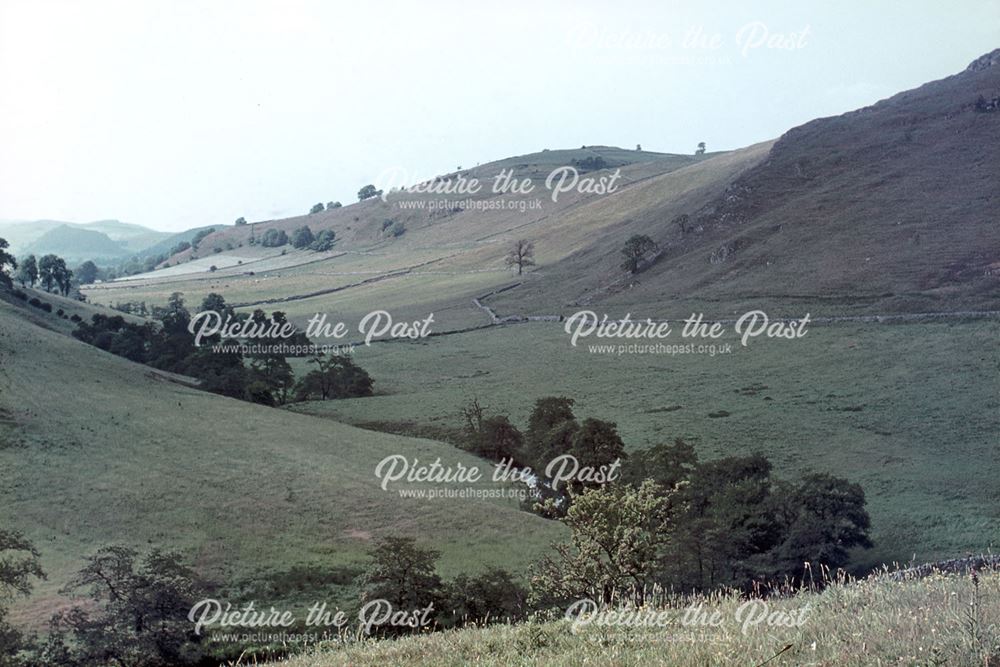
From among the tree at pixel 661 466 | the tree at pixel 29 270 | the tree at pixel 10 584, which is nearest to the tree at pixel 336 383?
the tree at pixel 661 466

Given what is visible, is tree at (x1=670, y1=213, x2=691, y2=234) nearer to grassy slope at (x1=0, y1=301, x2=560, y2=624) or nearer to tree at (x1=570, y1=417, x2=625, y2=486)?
grassy slope at (x1=0, y1=301, x2=560, y2=624)

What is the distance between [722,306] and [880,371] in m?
35.3

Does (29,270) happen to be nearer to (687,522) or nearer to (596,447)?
(596,447)

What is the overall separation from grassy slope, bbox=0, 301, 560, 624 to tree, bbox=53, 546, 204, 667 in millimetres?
2113

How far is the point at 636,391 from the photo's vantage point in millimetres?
70688

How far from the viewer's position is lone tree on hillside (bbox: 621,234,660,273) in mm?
127625

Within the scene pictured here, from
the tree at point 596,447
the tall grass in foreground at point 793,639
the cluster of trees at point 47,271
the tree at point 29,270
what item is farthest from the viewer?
the cluster of trees at point 47,271

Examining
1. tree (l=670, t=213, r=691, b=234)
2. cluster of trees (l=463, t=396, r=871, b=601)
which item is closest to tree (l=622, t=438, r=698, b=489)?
cluster of trees (l=463, t=396, r=871, b=601)

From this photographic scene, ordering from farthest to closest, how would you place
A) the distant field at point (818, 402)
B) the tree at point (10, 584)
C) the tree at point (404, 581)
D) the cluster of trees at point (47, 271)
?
the cluster of trees at point (47, 271) < the distant field at point (818, 402) < the tree at point (404, 581) < the tree at point (10, 584)

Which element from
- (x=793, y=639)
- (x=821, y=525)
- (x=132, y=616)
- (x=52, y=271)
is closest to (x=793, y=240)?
(x=821, y=525)

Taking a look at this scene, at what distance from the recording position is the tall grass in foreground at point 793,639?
25.7ft

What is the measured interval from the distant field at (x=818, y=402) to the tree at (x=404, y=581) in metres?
19.3

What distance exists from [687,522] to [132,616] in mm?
24960

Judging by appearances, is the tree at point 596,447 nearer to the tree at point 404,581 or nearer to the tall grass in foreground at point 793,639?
the tree at point 404,581
